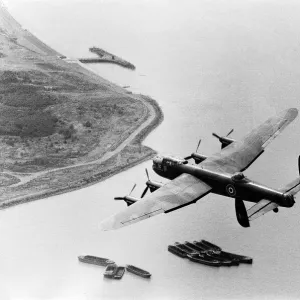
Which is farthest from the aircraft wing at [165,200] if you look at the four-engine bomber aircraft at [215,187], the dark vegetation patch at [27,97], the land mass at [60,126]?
the dark vegetation patch at [27,97]

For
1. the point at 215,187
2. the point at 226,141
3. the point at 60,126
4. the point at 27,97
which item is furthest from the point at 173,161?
the point at 27,97

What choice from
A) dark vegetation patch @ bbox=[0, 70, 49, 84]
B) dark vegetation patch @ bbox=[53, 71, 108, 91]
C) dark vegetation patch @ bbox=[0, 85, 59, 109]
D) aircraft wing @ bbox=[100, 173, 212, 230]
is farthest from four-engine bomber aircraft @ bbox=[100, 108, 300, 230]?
dark vegetation patch @ bbox=[0, 70, 49, 84]

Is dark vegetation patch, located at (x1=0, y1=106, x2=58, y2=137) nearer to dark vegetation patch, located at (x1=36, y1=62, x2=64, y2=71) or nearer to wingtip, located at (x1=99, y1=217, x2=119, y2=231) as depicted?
dark vegetation patch, located at (x1=36, y1=62, x2=64, y2=71)

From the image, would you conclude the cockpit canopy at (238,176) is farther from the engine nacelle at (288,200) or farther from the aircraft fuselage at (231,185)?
the engine nacelle at (288,200)

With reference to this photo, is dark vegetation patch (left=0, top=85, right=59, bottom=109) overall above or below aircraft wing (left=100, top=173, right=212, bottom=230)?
below

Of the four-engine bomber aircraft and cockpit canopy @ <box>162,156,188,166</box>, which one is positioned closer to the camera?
the four-engine bomber aircraft

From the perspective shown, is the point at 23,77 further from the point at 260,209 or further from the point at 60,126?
the point at 260,209
